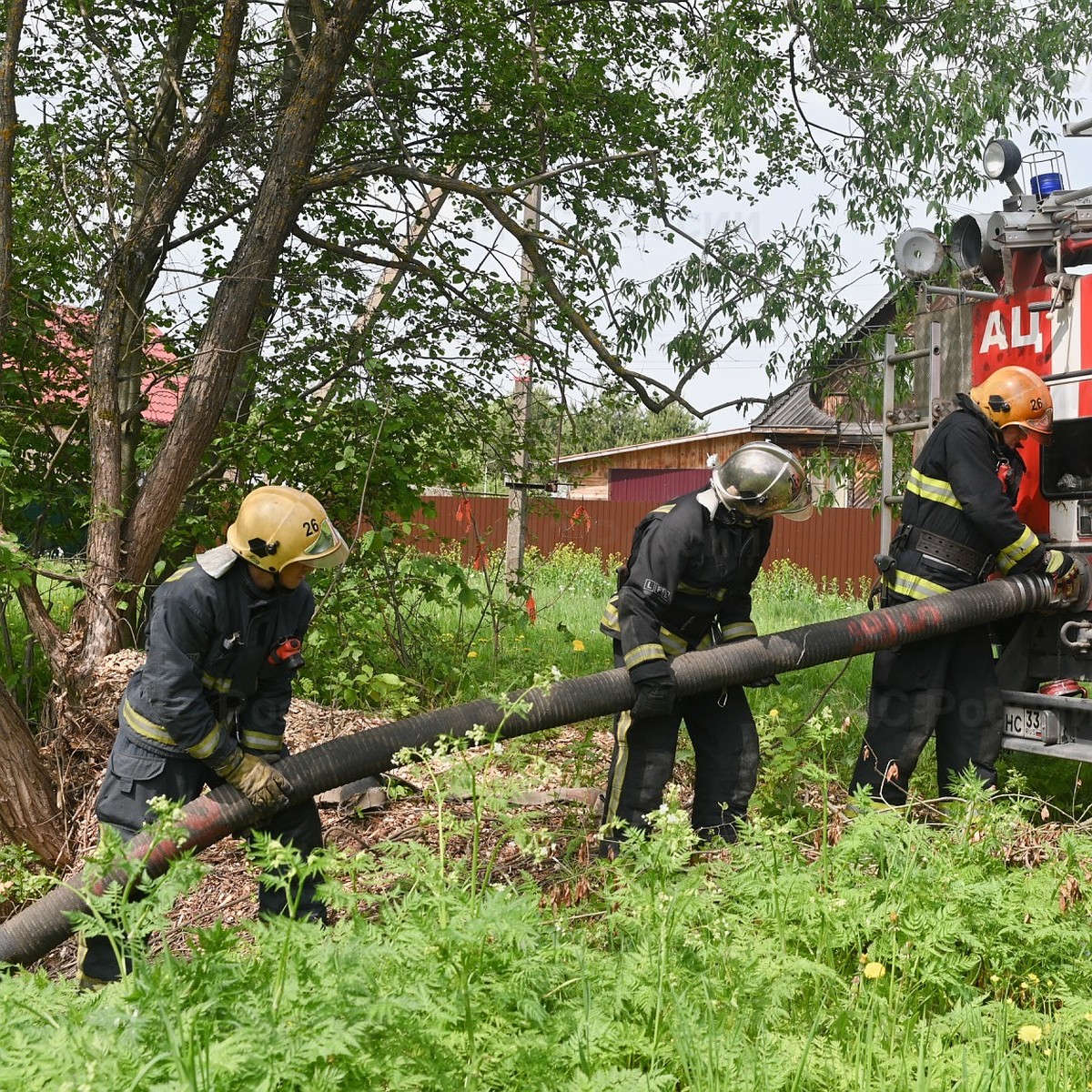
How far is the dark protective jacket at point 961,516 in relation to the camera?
4.50 meters

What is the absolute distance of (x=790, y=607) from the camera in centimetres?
1255

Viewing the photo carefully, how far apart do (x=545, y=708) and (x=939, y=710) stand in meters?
1.81

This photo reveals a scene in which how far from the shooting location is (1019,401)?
4.51m

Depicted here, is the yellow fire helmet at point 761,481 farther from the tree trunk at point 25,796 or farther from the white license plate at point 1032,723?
the tree trunk at point 25,796

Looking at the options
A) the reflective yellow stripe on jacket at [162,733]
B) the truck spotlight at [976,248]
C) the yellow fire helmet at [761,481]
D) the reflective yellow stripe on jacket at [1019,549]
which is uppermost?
the truck spotlight at [976,248]

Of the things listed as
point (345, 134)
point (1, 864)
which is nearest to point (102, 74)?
point (345, 134)

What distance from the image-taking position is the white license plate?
14.7ft

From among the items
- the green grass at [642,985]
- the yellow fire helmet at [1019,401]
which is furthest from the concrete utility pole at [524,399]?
the green grass at [642,985]

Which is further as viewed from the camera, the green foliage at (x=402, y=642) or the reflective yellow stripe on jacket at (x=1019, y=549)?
the green foliage at (x=402, y=642)

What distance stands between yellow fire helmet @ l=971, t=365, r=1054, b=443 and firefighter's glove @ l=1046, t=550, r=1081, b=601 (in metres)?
0.48

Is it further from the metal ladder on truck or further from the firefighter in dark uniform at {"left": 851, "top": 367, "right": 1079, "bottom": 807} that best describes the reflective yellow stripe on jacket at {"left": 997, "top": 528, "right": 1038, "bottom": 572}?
the metal ladder on truck

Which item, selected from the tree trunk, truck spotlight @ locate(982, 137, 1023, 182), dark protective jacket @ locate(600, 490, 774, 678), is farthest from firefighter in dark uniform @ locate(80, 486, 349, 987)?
truck spotlight @ locate(982, 137, 1023, 182)

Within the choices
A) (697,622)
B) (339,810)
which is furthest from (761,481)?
(339,810)

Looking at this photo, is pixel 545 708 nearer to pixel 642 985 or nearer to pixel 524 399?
pixel 642 985
